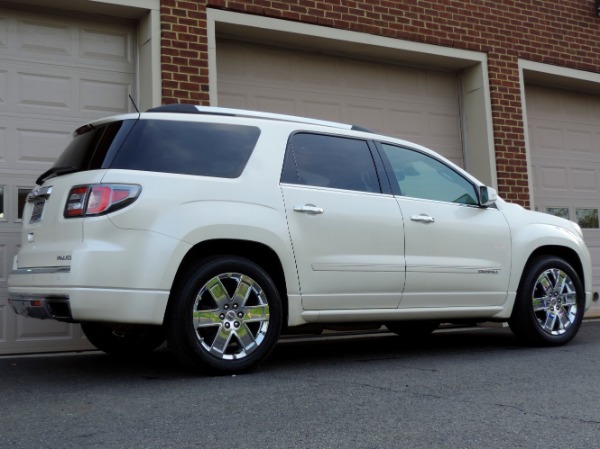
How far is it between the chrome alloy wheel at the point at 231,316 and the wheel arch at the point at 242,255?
18 centimetres

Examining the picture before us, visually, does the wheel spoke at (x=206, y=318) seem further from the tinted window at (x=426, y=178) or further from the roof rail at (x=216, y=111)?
the tinted window at (x=426, y=178)

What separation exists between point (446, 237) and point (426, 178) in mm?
545

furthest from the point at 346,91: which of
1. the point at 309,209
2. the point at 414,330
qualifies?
the point at 309,209

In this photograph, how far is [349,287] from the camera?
17.5ft

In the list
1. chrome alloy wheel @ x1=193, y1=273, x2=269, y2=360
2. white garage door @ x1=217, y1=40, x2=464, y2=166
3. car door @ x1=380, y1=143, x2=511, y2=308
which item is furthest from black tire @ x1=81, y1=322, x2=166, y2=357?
white garage door @ x1=217, y1=40, x2=464, y2=166

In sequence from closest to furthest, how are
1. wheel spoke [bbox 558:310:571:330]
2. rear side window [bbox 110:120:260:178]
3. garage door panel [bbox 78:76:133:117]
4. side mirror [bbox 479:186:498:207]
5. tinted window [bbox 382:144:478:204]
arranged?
rear side window [bbox 110:120:260:178] < tinted window [bbox 382:144:478:204] < side mirror [bbox 479:186:498:207] < wheel spoke [bbox 558:310:571:330] < garage door panel [bbox 78:76:133:117]

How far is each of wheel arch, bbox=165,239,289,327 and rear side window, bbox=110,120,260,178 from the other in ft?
1.53

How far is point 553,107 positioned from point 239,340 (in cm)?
783

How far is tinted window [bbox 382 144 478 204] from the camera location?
593 centimetres

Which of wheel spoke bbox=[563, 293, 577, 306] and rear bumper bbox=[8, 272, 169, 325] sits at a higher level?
rear bumper bbox=[8, 272, 169, 325]

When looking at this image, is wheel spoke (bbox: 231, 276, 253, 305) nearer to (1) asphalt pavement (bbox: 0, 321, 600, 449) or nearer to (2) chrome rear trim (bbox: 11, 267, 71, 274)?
(1) asphalt pavement (bbox: 0, 321, 600, 449)

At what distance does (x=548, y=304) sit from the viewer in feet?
21.0

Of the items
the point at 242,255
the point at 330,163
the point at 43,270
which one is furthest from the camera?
the point at 330,163

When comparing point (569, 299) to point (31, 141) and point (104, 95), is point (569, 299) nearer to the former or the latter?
point (104, 95)
